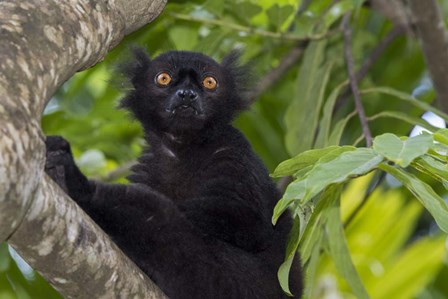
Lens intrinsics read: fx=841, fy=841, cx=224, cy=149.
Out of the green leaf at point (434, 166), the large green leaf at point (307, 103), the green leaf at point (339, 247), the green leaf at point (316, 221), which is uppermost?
the large green leaf at point (307, 103)

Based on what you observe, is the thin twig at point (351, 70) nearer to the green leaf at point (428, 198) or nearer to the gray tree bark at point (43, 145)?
the green leaf at point (428, 198)

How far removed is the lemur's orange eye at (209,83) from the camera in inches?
210

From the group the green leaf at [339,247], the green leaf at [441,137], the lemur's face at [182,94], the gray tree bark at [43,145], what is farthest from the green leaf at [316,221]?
the lemur's face at [182,94]

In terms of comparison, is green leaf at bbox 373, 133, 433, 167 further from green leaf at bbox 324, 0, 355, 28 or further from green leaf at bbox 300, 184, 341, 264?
Answer: green leaf at bbox 324, 0, 355, 28

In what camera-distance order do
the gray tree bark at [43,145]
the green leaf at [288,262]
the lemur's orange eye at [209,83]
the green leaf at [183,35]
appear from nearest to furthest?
the gray tree bark at [43,145] → the green leaf at [288,262] → the lemur's orange eye at [209,83] → the green leaf at [183,35]

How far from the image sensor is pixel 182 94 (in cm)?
509

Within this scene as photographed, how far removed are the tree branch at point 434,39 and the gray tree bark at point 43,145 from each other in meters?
2.94

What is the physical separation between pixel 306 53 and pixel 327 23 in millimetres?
315

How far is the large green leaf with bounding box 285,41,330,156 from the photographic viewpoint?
598 cm

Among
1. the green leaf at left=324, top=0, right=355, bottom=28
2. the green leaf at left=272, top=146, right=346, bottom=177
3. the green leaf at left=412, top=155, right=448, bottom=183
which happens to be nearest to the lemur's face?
the green leaf at left=324, top=0, right=355, bottom=28

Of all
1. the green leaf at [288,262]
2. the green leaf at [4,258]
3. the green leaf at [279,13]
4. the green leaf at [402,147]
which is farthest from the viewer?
the green leaf at [279,13]

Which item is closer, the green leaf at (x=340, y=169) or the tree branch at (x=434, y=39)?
the green leaf at (x=340, y=169)

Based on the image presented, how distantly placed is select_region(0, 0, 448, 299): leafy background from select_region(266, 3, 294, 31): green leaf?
0.01 meters

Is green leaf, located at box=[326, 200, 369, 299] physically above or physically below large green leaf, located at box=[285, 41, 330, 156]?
below
